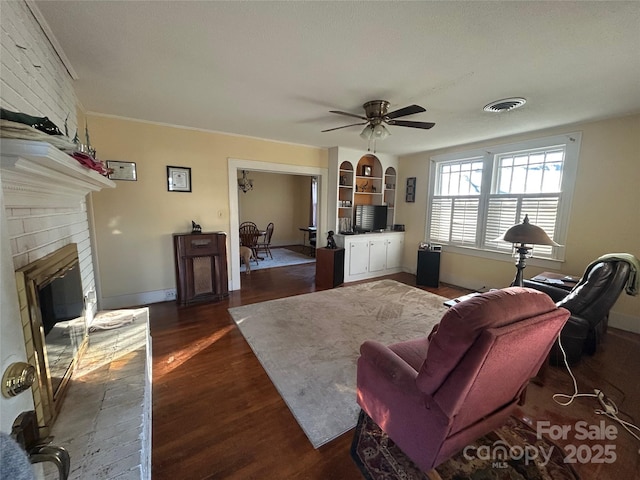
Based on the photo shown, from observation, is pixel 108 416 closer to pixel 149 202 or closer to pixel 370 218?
pixel 149 202

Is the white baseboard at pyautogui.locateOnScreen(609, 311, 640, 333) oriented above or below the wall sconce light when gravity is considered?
below

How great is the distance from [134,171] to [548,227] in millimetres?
5614

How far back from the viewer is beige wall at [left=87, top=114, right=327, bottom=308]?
3.29 meters

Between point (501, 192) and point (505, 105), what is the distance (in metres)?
1.85

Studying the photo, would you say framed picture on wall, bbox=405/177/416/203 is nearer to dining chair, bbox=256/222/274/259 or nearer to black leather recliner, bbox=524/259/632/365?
black leather recliner, bbox=524/259/632/365

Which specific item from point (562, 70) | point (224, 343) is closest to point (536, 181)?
point (562, 70)

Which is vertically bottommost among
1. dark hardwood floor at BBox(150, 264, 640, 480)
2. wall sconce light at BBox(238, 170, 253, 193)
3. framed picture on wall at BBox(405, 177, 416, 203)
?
dark hardwood floor at BBox(150, 264, 640, 480)

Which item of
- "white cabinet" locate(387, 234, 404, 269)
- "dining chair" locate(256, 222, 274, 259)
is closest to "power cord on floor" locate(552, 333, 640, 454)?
"white cabinet" locate(387, 234, 404, 269)

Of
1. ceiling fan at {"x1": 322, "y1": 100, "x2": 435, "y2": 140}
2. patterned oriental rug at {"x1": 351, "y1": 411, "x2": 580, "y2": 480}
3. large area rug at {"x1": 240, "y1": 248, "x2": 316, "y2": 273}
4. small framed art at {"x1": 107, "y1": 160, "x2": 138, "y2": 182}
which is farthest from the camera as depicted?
large area rug at {"x1": 240, "y1": 248, "x2": 316, "y2": 273}

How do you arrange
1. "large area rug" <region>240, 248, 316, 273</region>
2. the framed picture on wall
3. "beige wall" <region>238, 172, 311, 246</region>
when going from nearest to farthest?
1. the framed picture on wall
2. "large area rug" <region>240, 248, 316, 273</region>
3. "beige wall" <region>238, 172, 311, 246</region>

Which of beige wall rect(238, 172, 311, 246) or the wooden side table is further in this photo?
beige wall rect(238, 172, 311, 246)

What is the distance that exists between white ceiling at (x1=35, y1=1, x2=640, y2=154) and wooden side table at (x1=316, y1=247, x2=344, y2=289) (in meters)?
2.29

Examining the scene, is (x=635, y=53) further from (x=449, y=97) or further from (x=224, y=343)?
(x=224, y=343)

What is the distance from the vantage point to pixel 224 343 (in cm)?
269
